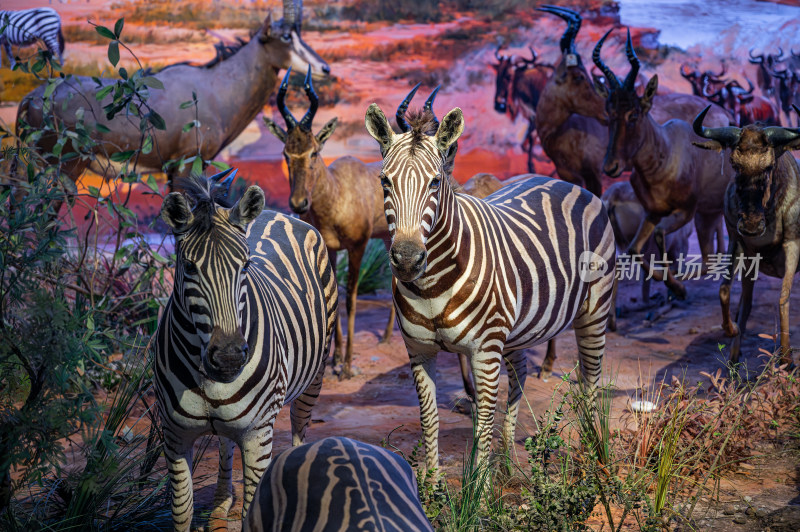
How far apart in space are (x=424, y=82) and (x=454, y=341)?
10.8 m

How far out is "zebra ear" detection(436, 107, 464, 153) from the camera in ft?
13.6

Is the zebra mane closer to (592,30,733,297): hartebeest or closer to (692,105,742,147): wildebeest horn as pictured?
(692,105,742,147): wildebeest horn

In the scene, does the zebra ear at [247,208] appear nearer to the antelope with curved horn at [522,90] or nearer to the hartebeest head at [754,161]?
the hartebeest head at [754,161]

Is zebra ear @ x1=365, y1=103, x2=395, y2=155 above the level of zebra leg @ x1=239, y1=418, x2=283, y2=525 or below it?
above

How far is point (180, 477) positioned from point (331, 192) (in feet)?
15.2

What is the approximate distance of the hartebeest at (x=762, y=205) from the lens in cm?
666

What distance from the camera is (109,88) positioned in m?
5.19

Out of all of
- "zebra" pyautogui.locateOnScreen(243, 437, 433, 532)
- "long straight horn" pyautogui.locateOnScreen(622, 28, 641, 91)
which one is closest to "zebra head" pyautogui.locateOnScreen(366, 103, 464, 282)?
"zebra" pyautogui.locateOnScreen(243, 437, 433, 532)

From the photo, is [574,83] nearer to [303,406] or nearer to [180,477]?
[303,406]

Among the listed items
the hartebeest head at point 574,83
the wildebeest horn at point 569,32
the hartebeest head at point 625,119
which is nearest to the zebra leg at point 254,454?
the hartebeest head at point 625,119

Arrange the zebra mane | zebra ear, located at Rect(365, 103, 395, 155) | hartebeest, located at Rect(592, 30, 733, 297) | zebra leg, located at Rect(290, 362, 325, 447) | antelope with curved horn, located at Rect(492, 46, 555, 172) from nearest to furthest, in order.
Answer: the zebra mane → zebra ear, located at Rect(365, 103, 395, 155) → zebra leg, located at Rect(290, 362, 325, 447) → hartebeest, located at Rect(592, 30, 733, 297) → antelope with curved horn, located at Rect(492, 46, 555, 172)

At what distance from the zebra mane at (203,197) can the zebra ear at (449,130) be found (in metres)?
1.27

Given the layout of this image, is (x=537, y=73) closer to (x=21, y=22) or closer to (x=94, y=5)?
(x=94, y=5)

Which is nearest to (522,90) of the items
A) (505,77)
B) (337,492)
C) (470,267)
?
(505,77)
